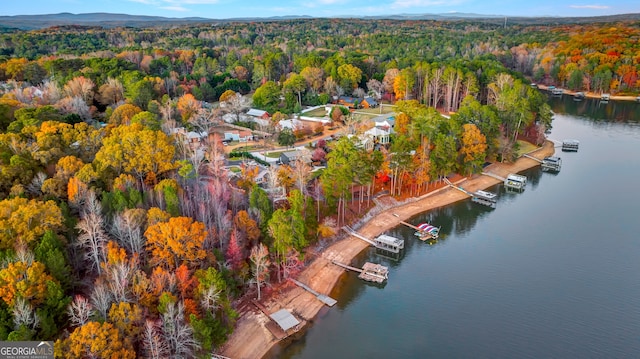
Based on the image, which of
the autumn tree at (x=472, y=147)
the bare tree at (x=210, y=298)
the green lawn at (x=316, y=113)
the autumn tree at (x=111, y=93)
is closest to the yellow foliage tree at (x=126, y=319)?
A: the bare tree at (x=210, y=298)

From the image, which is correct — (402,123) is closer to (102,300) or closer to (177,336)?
(177,336)

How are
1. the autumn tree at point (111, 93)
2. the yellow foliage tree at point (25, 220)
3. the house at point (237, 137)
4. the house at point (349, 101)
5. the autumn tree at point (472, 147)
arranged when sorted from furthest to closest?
the house at point (349, 101)
the autumn tree at point (111, 93)
the house at point (237, 137)
the autumn tree at point (472, 147)
the yellow foliage tree at point (25, 220)

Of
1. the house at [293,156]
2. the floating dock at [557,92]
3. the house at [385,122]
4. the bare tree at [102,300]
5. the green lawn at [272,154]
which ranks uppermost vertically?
the floating dock at [557,92]

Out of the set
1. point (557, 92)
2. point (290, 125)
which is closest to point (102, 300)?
point (290, 125)

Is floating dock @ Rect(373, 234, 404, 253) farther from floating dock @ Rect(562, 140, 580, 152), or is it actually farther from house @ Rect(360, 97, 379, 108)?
house @ Rect(360, 97, 379, 108)

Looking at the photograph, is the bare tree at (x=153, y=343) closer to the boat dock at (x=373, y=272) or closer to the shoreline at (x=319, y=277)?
the shoreline at (x=319, y=277)

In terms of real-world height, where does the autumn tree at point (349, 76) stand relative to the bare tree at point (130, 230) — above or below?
above
